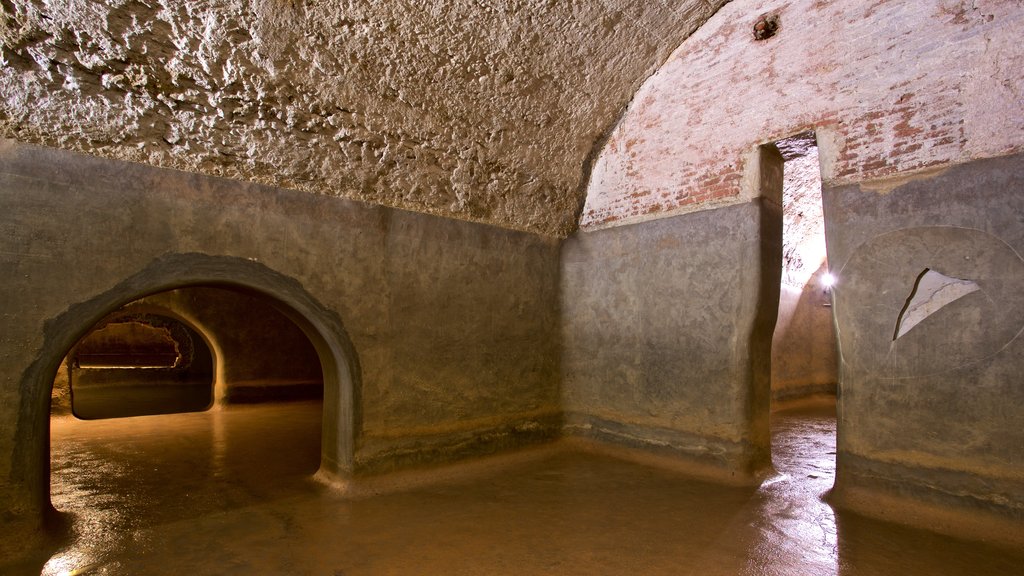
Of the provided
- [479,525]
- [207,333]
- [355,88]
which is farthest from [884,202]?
[207,333]

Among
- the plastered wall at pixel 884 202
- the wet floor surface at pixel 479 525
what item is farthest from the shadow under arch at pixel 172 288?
the plastered wall at pixel 884 202

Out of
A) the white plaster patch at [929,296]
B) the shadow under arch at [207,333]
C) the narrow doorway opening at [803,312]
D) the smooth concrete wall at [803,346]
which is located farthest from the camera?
the smooth concrete wall at [803,346]

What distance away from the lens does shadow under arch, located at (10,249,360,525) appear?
3232 mm

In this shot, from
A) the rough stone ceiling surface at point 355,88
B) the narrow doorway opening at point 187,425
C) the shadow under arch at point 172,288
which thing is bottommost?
the narrow doorway opening at point 187,425

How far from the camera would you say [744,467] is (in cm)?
468

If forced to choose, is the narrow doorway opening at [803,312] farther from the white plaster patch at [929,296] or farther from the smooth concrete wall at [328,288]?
the smooth concrete wall at [328,288]

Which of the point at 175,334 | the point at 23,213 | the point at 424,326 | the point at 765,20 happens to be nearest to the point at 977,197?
the point at 765,20

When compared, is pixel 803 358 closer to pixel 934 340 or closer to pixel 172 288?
pixel 934 340

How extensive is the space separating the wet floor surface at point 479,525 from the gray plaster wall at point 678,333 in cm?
47

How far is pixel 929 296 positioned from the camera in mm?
3799

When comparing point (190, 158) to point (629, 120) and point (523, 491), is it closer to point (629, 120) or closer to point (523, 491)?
point (523, 491)

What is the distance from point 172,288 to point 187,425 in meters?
4.63

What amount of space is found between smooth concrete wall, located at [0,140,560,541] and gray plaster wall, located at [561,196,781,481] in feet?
1.39

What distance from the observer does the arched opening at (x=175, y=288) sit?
3.24 meters
